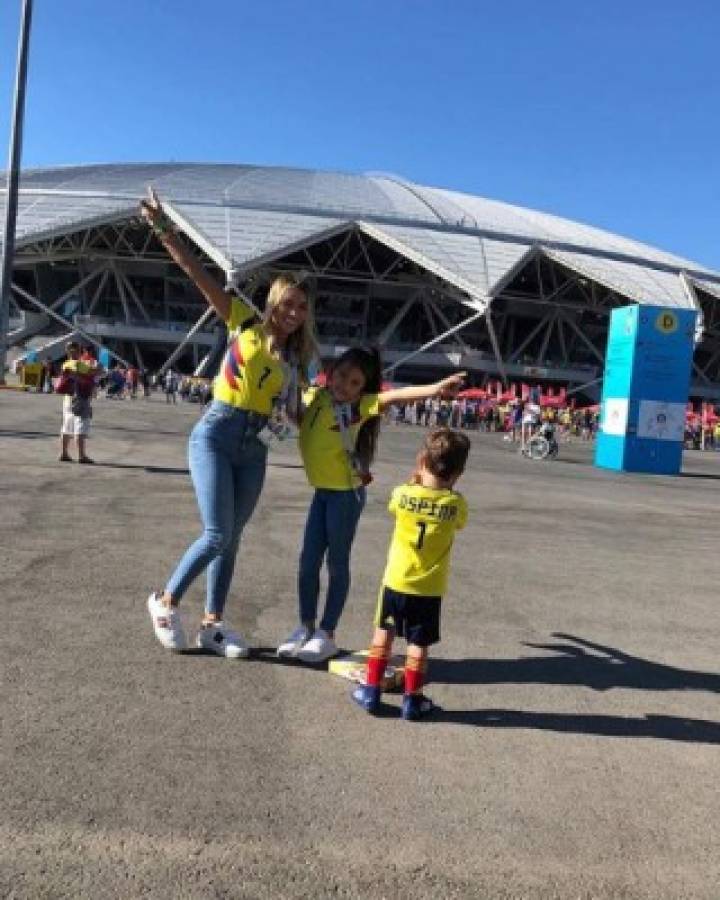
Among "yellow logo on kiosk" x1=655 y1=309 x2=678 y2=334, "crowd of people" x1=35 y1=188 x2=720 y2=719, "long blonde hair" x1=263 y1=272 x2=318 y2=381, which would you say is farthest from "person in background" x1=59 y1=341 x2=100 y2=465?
"yellow logo on kiosk" x1=655 y1=309 x2=678 y2=334

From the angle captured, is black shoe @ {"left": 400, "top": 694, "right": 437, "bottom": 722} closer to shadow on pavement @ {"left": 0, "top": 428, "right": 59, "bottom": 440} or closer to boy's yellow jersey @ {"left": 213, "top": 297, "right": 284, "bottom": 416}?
boy's yellow jersey @ {"left": 213, "top": 297, "right": 284, "bottom": 416}

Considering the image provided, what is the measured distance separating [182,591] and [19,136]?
78.1ft

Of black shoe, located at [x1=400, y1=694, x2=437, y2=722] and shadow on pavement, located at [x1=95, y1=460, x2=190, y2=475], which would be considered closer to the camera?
black shoe, located at [x1=400, y1=694, x2=437, y2=722]

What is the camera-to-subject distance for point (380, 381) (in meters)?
4.47

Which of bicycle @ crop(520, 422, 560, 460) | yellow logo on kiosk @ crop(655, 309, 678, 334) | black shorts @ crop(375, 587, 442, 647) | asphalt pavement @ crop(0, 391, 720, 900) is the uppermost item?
yellow logo on kiosk @ crop(655, 309, 678, 334)

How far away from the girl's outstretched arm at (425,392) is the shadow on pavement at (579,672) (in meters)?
1.29

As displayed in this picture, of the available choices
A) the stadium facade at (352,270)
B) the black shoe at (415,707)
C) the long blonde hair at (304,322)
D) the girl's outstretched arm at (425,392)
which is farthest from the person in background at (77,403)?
the stadium facade at (352,270)

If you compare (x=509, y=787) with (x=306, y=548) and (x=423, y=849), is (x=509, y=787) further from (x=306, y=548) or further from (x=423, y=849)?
(x=306, y=548)

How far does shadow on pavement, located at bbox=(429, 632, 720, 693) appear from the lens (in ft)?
14.1

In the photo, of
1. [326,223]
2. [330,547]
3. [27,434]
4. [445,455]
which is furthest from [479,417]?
[445,455]

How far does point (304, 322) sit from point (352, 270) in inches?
2229

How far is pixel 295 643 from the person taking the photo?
170 inches

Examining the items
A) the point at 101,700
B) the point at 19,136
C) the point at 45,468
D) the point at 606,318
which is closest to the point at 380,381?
the point at 101,700

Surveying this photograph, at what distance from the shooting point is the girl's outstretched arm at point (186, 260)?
4.37 meters
